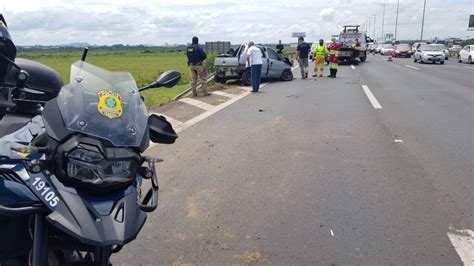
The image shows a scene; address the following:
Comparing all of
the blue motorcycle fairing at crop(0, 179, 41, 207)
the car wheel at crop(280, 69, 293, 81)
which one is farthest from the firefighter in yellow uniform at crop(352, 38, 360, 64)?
the blue motorcycle fairing at crop(0, 179, 41, 207)

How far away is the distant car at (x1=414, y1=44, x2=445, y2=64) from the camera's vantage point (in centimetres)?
3712

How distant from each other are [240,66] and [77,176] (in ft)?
53.6

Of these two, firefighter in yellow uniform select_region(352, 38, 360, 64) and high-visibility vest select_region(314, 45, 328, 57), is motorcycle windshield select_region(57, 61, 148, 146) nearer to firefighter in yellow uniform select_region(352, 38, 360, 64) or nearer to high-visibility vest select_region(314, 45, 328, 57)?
high-visibility vest select_region(314, 45, 328, 57)

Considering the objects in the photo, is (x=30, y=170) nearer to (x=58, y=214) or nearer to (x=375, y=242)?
(x=58, y=214)

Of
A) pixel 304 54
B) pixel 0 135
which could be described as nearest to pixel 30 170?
pixel 0 135

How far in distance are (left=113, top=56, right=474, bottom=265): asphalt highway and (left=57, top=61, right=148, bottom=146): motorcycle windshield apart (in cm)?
174

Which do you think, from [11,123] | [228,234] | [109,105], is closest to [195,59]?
[228,234]

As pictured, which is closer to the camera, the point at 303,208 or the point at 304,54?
the point at 303,208

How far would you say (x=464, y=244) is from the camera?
162 inches

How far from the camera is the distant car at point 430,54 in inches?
1462

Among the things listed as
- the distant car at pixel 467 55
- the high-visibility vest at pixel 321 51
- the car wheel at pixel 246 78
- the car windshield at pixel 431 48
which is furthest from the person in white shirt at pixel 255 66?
the distant car at pixel 467 55

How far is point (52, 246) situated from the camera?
2328 millimetres

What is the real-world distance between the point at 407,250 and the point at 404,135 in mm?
5223

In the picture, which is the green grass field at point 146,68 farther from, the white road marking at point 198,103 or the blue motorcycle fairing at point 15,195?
the blue motorcycle fairing at point 15,195
